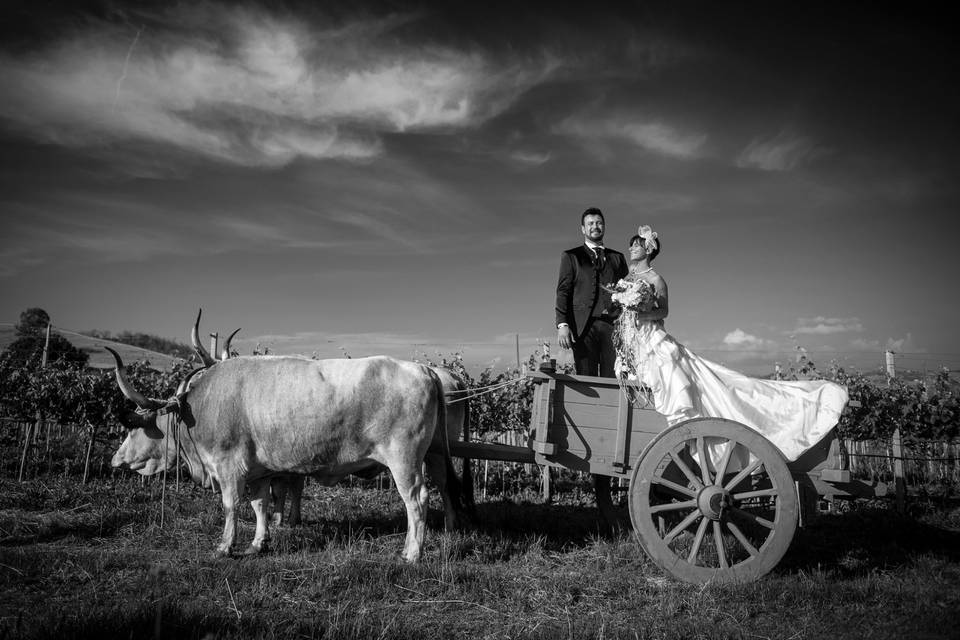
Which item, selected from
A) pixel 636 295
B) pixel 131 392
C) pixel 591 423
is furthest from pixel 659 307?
pixel 131 392

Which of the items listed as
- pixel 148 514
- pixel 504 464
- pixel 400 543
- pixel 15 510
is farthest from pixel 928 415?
pixel 15 510

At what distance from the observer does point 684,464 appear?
4.23 m

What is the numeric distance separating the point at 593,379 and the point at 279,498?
3783mm

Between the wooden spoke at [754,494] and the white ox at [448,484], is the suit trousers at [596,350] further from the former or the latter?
the wooden spoke at [754,494]

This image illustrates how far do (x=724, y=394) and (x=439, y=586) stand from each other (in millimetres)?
2596

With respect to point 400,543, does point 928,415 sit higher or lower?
higher

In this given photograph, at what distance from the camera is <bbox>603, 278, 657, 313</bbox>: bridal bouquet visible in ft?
15.1

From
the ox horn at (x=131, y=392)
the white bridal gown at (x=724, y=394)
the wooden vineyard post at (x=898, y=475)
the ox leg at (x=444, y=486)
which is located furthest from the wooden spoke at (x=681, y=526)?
the wooden vineyard post at (x=898, y=475)

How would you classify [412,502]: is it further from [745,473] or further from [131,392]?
[131,392]

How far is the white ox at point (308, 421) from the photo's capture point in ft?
16.5

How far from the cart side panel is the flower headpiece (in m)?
1.29

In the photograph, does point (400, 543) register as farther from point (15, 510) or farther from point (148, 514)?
point (15, 510)

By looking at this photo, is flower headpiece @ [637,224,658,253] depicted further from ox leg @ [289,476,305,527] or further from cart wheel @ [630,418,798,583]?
ox leg @ [289,476,305,527]

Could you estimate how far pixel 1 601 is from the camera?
152 inches
